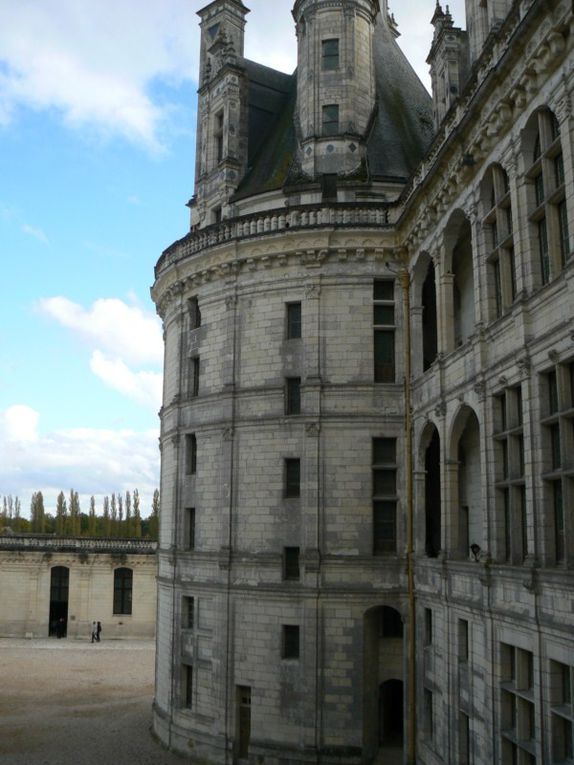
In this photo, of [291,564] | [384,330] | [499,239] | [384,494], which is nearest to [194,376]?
[384,330]

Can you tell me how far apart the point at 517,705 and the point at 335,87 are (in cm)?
2112

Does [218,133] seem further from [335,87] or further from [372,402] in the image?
[372,402]

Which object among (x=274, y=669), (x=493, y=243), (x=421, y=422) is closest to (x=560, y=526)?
(x=493, y=243)

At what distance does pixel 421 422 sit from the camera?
2280cm

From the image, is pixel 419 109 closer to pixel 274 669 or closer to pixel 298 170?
pixel 298 170

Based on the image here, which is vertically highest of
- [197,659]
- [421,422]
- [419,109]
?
[419,109]

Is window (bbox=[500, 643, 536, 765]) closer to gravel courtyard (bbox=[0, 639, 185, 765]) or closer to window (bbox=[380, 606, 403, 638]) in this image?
window (bbox=[380, 606, 403, 638])

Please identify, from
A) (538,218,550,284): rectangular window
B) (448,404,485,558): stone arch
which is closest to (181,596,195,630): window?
(448,404,485,558): stone arch

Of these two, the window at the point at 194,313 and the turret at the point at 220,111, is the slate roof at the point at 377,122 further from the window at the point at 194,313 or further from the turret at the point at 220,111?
the window at the point at 194,313

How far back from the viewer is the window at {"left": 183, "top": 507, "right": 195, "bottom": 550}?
90.5ft

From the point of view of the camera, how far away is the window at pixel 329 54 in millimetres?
28328

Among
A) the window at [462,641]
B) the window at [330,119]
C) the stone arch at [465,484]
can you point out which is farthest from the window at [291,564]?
the window at [330,119]

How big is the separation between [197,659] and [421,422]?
1061cm

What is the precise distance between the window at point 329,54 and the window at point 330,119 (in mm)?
1365
